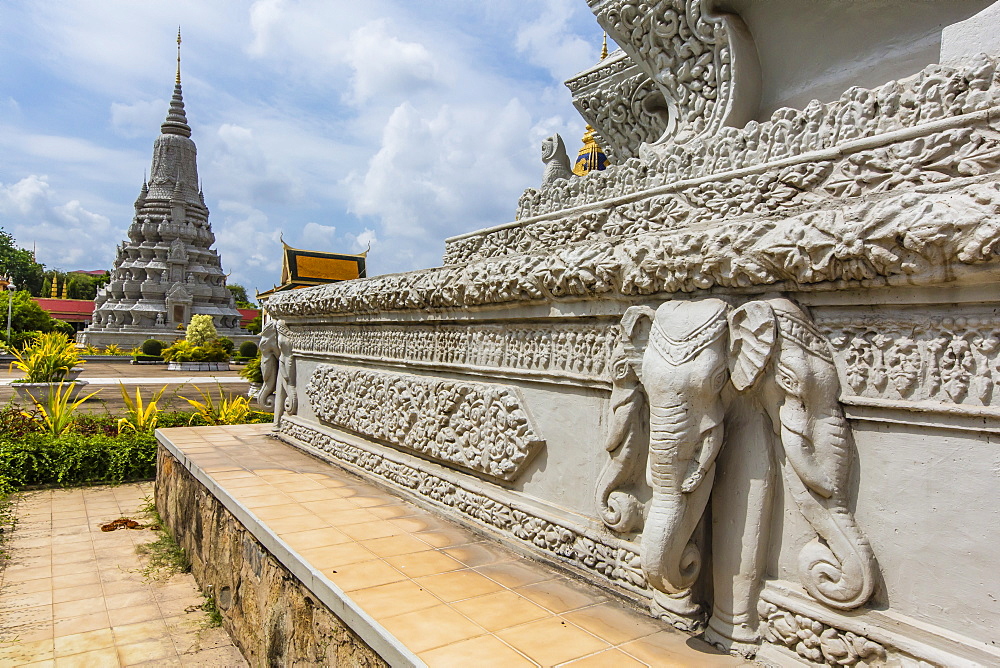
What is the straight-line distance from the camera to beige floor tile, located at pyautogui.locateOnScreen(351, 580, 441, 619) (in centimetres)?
260

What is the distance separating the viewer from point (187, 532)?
5.13 metres

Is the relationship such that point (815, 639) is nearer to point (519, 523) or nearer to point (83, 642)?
point (519, 523)

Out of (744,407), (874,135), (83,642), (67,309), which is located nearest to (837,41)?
(874,135)

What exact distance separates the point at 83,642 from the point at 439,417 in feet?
7.76

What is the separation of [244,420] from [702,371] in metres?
7.86

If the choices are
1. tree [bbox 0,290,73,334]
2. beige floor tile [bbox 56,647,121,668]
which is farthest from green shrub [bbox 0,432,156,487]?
tree [bbox 0,290,73,334]

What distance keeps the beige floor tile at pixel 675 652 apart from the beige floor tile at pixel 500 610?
40 centimetres

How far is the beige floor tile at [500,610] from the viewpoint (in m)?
2.52

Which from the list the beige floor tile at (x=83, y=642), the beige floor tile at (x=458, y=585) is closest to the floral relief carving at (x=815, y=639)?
the beige floor tile at (x=458, y=585)

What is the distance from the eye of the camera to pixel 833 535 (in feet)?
6.96

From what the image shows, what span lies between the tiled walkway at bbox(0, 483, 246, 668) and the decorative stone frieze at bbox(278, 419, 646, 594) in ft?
4.61

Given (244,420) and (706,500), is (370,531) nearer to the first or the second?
(706,500)

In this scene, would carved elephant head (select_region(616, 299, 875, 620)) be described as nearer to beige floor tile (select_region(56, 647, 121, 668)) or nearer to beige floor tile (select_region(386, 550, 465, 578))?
beige floor tile (select_region(386, 550, 465, 578))

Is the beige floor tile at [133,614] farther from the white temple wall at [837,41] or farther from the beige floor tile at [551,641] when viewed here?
the white temple wall at [837,41]
